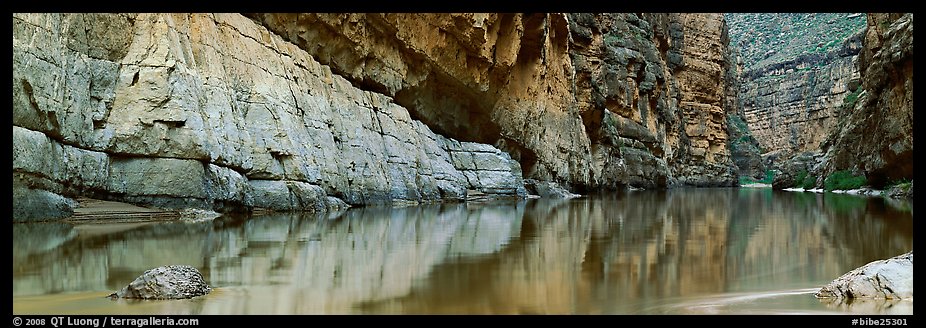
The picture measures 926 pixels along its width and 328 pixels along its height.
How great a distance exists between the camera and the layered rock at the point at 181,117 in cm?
1131

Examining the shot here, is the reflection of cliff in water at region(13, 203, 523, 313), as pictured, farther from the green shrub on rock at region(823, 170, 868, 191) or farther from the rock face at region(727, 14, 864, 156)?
the rock face at region(727, 14, 864, 156)

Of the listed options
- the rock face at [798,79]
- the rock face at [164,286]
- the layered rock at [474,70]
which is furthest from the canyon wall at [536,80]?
the rock face at [798,79]

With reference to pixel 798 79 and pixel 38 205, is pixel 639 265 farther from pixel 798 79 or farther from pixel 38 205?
pixel 798 79

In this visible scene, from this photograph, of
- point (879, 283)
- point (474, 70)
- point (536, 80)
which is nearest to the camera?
point (879, 283)

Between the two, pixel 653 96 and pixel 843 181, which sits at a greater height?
pixel 653 96

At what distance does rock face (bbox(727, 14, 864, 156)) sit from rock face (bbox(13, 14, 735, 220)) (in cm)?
5890

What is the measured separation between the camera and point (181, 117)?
13320 millimetres

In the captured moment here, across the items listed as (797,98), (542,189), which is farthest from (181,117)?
(797,98)

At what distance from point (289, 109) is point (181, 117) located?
12.5ft

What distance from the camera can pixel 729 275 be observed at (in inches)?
265

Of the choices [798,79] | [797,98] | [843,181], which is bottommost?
[843,181]

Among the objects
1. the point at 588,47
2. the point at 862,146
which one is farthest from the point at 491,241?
the point at 588,47

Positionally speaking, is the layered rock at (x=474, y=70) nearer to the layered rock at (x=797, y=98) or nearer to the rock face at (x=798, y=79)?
the rock face at (x=798, y=79)
